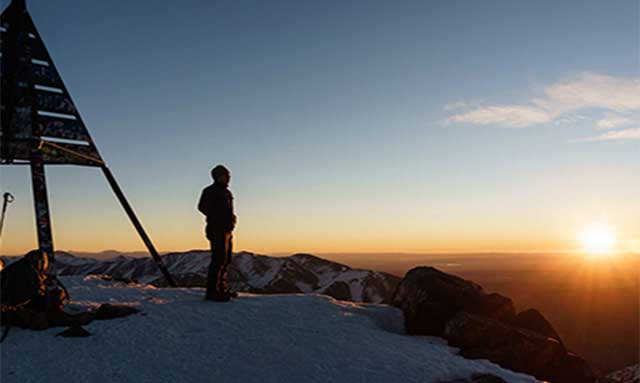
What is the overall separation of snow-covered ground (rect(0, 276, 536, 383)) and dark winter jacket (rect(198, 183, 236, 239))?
7.48 ft

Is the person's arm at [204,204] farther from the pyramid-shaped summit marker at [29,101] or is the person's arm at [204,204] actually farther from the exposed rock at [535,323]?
the exposed rock at [535,323]

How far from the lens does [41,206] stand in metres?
14.4

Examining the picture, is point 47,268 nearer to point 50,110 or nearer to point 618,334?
point 50,110

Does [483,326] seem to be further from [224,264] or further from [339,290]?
[339,290]

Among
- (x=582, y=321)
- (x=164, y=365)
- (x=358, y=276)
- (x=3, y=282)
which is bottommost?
(x=582, y=321)

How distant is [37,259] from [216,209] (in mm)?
4867

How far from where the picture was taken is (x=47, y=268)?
13.1m

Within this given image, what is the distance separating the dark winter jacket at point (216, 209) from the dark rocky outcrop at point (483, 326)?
5946 millimetres

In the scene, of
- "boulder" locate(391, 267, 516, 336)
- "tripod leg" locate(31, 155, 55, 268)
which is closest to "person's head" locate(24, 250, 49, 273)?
"tripod leg" locate(31, 155, 55, 268)

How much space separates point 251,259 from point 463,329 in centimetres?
10243

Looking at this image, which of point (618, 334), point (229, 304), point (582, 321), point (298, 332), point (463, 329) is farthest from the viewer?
point (582, 321)

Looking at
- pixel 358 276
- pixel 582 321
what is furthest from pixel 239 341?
pixel 582 321

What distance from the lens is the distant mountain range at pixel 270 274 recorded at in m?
99.6

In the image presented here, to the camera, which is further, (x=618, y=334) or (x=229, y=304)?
(x=618, y=334)
